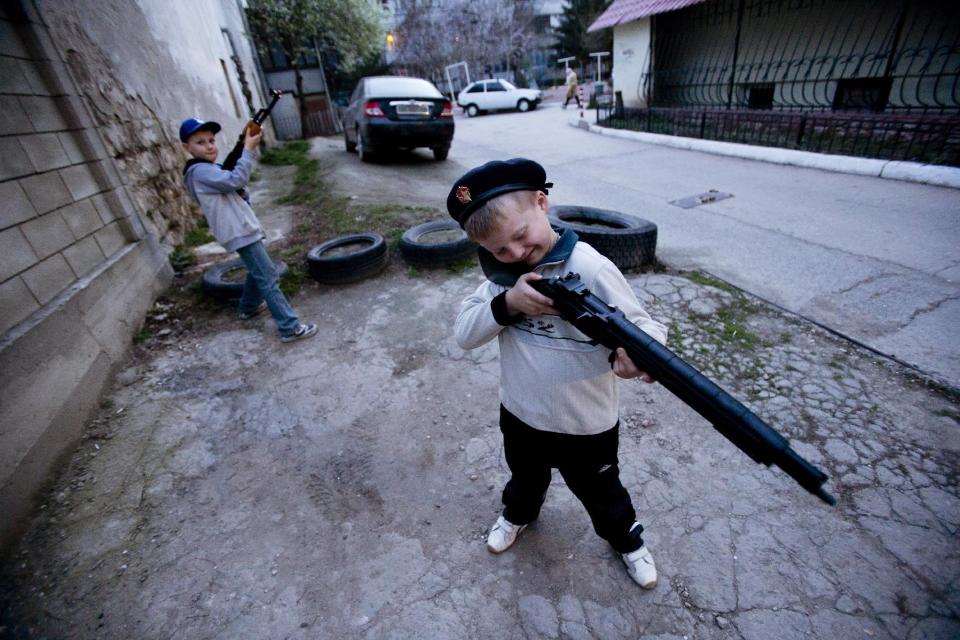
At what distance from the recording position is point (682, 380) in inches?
42.6

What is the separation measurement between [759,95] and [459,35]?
29.7m

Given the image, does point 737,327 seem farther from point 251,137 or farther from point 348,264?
point 251,137

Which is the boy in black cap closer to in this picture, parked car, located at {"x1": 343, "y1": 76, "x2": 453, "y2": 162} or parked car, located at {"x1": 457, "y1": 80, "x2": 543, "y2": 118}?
parked car, located at {"x1": 343, "y1": 76, "x2": 453, "y2": 162}

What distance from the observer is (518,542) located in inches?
77.7

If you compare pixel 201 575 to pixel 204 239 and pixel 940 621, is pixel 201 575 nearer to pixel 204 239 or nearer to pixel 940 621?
pixel 940 621

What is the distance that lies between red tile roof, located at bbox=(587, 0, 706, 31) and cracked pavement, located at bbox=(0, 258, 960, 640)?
9738 millimetres

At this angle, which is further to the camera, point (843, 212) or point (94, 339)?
point (843, 212)

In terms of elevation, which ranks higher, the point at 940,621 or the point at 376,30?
the point at 376,30

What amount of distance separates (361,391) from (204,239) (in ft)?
14.3

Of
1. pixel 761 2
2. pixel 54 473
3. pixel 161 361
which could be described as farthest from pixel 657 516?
pixel 761 2

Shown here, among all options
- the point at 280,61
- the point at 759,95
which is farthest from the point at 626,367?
the point at 280,61

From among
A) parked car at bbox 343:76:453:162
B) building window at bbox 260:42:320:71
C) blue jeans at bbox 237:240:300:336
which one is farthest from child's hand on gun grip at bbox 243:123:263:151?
building window at bbox 260:42:320:71

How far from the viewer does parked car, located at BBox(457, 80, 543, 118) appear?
21.5 m

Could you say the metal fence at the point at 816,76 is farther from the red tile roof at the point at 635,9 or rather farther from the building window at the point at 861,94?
the red tile roof at the point at 635,9
